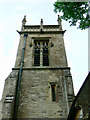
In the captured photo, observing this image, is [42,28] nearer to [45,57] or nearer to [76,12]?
[45,57]

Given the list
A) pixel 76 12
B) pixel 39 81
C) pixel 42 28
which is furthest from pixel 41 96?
pixel 42 28

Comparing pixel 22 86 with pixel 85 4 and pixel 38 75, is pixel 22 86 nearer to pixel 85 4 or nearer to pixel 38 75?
pixel 38 75

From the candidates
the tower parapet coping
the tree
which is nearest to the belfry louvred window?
the tower parapet coping

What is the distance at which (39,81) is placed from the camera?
9.19m

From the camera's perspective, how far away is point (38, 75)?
376 inches

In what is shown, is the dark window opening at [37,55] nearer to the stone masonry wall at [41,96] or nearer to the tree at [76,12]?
the stone masonry wall at [41,96]

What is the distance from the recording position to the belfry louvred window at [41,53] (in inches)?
430

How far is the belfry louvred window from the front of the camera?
10922 mm

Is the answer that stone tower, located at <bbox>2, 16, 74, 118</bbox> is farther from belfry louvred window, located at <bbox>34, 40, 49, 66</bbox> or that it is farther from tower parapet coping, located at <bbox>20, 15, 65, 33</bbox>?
tower parapet coping, located at <bbox>20, 15, 65, 33</bbox>

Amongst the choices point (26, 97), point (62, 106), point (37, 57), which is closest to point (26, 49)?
point (37, 57)

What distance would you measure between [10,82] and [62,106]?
3.75 metres

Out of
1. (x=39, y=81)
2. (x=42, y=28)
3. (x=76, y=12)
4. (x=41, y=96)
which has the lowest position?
(x=41, y=96)

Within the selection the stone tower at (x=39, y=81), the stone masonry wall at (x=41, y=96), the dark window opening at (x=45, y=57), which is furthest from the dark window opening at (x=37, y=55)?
the stone masonry wall at (x=41, y=96)

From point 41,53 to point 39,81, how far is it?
10.8ft
